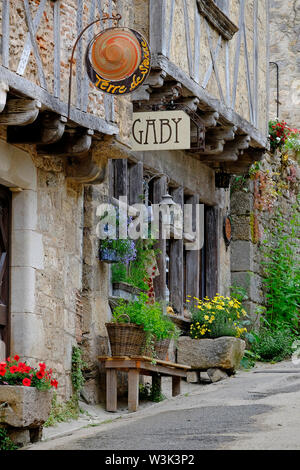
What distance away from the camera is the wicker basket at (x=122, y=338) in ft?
30.8

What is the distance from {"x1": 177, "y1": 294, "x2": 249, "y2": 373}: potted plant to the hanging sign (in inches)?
149

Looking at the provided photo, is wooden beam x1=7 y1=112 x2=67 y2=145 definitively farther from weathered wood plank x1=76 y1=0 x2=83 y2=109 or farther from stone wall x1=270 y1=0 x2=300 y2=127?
stone wall x1=270 y1=0 x2=300 y2=127

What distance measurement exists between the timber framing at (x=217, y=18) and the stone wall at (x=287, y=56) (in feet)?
24.2

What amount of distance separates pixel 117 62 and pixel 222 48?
3.34m

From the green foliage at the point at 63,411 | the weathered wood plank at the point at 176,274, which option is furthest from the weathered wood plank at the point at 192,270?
the green foliage at the point at 63,411

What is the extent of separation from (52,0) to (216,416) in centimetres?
341

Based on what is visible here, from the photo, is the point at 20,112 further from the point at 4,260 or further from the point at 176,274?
the point at 176,274

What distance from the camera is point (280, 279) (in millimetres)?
14031

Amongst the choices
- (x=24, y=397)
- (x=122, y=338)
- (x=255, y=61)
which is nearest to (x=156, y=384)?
(x=122, y=338)

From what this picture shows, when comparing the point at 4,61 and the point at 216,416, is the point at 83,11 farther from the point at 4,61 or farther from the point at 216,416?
the point at 216,416

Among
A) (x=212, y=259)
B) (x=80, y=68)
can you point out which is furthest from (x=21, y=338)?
(x=212, y=259)

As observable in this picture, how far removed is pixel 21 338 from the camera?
26.8 ft

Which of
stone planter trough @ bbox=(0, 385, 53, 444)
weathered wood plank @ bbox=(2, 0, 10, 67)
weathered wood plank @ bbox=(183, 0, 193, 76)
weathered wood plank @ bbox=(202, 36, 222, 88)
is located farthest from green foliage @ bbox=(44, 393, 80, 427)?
weathered wood plank @ bbox=(202, 36, 222, 88)

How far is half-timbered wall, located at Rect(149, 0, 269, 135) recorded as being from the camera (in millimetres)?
9859
